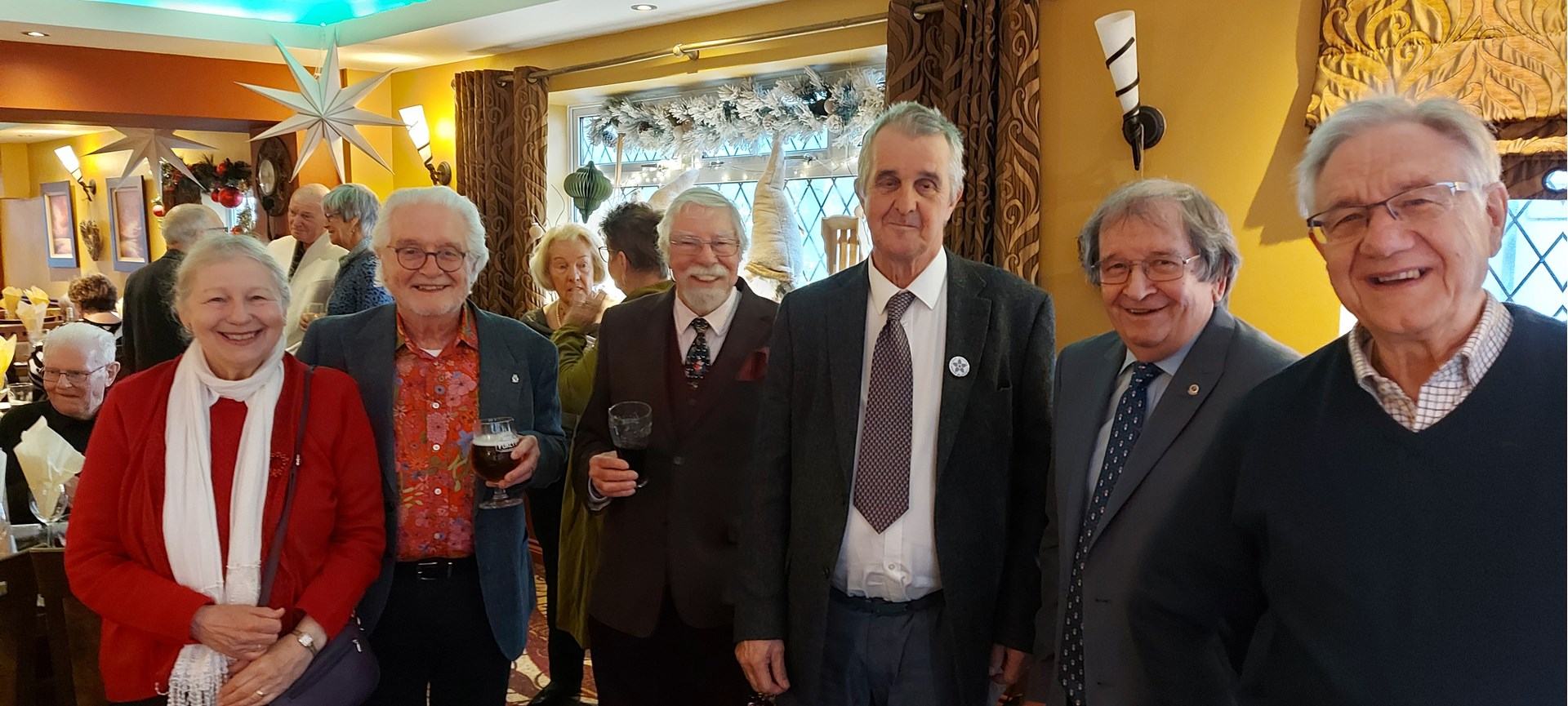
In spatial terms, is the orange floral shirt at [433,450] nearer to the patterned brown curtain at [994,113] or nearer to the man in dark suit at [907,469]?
the man in dark suit at [907,469]

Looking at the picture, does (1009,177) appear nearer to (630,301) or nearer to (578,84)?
(630,301)

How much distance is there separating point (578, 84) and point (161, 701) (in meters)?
4.77

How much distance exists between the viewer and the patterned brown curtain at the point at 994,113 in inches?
153

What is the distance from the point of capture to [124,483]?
1.75 metres

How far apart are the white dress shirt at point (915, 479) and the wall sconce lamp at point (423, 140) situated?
18.0 feet

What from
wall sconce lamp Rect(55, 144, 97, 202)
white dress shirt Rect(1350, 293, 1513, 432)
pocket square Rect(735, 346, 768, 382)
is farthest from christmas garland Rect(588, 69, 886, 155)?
wall sconce lamp Rect(55, 144, 97, 202)

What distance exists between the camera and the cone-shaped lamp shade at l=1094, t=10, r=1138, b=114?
137 inches

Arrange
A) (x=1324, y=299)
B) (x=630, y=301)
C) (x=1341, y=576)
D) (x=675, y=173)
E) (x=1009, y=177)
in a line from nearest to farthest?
(x=1341, y=576) < (x=630, y=301) < (x=1324, y=299) < (x=1009, y=177) < (x=675, y=173)

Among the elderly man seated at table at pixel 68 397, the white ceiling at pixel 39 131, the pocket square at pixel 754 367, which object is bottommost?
the elderly man seated at table at pixel 68 397

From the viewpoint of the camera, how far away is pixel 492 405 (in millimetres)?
2062

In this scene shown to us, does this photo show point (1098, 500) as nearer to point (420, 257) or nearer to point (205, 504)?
point (420, 257)

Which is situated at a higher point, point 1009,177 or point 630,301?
point 1009,177

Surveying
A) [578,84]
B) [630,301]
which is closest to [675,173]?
[578,84]

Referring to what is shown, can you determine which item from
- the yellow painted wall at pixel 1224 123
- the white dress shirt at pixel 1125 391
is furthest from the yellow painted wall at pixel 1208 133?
the white dress shirt at pixel 1125 391
